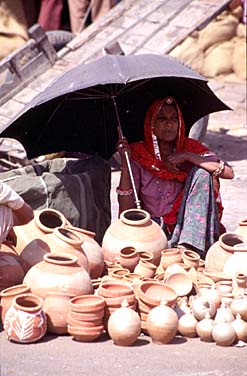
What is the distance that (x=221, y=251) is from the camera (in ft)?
17.8

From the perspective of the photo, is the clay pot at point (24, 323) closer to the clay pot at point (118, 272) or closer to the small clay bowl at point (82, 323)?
the small clay bowl at point (82, 323)

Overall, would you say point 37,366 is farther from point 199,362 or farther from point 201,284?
point 201,284

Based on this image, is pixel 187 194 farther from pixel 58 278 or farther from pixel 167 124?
pixel 58 278

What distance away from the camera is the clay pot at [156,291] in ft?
15.5

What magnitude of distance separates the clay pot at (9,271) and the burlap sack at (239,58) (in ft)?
31.1

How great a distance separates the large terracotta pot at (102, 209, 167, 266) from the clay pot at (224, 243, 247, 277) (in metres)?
0.42

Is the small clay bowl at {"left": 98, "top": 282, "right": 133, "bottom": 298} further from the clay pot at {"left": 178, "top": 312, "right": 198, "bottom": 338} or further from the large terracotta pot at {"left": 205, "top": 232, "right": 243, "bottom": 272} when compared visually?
the large terracotta pot at {"left": 205, "top": 232, "right": 243, "bottom": 272}

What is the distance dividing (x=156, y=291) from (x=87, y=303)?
39cm

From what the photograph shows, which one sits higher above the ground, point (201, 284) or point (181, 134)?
point (181, 134)

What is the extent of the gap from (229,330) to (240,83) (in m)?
9.78

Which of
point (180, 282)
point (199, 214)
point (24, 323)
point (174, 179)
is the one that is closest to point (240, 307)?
point (180, 282)

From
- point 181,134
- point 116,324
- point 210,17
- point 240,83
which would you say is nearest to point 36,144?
point 181,134

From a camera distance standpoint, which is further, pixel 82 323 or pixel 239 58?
pixel 239 58

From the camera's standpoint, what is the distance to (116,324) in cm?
455
